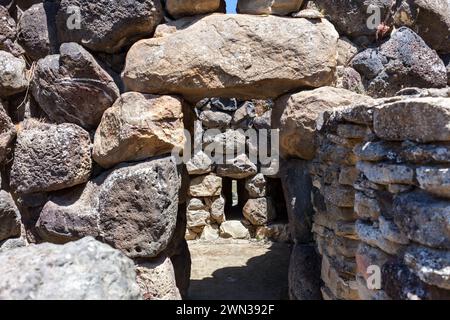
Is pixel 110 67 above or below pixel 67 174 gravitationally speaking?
above

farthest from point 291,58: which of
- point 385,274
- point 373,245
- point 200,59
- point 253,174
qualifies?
point 253,174

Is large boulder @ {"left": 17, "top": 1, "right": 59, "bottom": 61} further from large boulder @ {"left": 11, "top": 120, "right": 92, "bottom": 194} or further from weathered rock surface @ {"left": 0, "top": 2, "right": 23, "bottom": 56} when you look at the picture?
large boulder @ {"left": 11, "top": 120, "right": 92, "bottom": 194}

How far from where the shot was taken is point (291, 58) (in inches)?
101

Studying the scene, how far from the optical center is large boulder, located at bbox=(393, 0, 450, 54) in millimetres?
2787

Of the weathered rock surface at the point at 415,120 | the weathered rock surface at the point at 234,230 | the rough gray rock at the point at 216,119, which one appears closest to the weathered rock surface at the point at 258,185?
the weathered rock surface at the point at 234,230

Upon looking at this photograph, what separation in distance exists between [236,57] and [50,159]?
126cm

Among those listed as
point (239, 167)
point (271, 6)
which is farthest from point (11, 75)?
point (239, 167)

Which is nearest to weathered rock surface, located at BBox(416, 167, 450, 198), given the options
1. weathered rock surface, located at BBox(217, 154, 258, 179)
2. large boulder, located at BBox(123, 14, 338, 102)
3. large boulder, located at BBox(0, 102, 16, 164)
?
large boulder, located at BBox(123, 14, 338, 102)

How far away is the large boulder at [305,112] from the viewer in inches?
99.7

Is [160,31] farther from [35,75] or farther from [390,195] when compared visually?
[390,195]

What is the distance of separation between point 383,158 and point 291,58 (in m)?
1.12

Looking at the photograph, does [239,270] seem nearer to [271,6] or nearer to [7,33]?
[271,6]

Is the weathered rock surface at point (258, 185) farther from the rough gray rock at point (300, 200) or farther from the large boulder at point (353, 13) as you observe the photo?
the large boulder at point (353, 13)

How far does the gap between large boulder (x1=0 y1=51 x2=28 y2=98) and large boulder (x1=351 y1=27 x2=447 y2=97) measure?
2.12 meters
